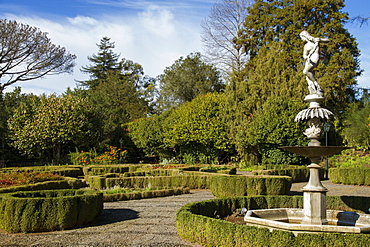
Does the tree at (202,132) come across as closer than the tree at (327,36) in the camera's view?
No

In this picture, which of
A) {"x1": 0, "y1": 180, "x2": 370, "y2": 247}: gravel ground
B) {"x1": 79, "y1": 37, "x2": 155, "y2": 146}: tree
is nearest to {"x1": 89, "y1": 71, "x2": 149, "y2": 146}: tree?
{"x1": 79, "y1": 37, "x2": 155, "y2": 146}: tree

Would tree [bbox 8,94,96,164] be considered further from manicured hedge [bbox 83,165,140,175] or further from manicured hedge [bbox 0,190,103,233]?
manicured hedge [bbox 0,190,103,233]

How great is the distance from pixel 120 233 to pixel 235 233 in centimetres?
244

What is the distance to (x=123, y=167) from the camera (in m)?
20.7

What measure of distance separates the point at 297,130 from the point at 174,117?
10.6 m

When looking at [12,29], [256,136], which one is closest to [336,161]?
[256,136]

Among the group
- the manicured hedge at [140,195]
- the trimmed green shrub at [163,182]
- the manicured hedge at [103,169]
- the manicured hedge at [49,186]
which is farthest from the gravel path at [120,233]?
the manicured hedge at [103,169]

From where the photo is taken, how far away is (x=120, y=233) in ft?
22.8

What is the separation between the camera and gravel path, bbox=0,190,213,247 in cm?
633

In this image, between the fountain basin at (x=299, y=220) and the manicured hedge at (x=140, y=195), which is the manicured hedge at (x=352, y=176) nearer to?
the manicured hedge at (x=140, y=195)

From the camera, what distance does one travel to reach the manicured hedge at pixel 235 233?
5098mm

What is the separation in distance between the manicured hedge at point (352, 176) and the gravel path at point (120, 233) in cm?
972

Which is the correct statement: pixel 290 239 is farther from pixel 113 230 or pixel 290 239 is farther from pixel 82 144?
pixel 82 144

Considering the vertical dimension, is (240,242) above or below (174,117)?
below
